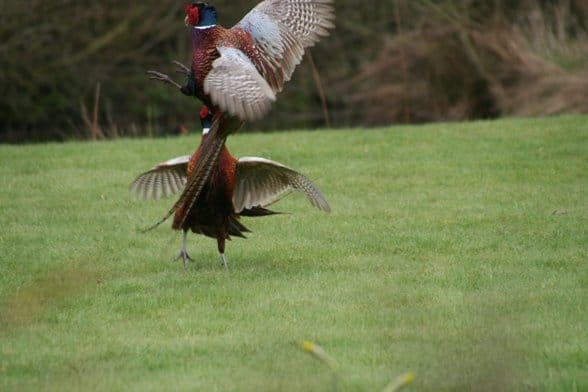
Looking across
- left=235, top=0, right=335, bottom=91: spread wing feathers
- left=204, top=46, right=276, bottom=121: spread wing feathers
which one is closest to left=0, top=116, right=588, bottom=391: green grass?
left=204, top=46, right=276, bottom=121: spread wing feathers

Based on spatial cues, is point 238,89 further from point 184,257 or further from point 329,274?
point 184,257

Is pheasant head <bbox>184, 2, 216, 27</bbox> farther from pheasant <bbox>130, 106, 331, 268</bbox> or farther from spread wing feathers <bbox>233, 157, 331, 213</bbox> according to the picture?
spread wing feathers <bbox>233, 157, 331, 213</bbox>

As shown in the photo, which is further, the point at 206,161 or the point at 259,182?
the point at 259,182

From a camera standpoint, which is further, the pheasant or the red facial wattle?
the pheasant

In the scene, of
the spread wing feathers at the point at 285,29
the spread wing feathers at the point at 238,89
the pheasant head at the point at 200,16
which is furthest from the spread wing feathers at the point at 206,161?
the spread wing feathers at the point at 285,29

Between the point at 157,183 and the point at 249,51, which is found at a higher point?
the point at 249,51

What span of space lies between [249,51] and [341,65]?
15.3 metres

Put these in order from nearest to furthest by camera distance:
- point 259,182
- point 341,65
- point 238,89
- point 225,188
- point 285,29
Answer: point 238,89 → point 225,188 → point 259,182 → point 285,29 → point 341,65

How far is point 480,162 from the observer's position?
11.5 metres

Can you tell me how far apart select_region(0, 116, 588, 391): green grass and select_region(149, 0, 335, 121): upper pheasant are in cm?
118

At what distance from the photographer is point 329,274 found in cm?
771

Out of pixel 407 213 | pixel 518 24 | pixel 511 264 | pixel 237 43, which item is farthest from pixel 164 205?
pixel 518 24

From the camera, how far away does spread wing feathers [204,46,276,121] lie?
665 cm

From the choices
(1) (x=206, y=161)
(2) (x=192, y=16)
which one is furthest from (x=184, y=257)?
(2) (x=192, y=16)
